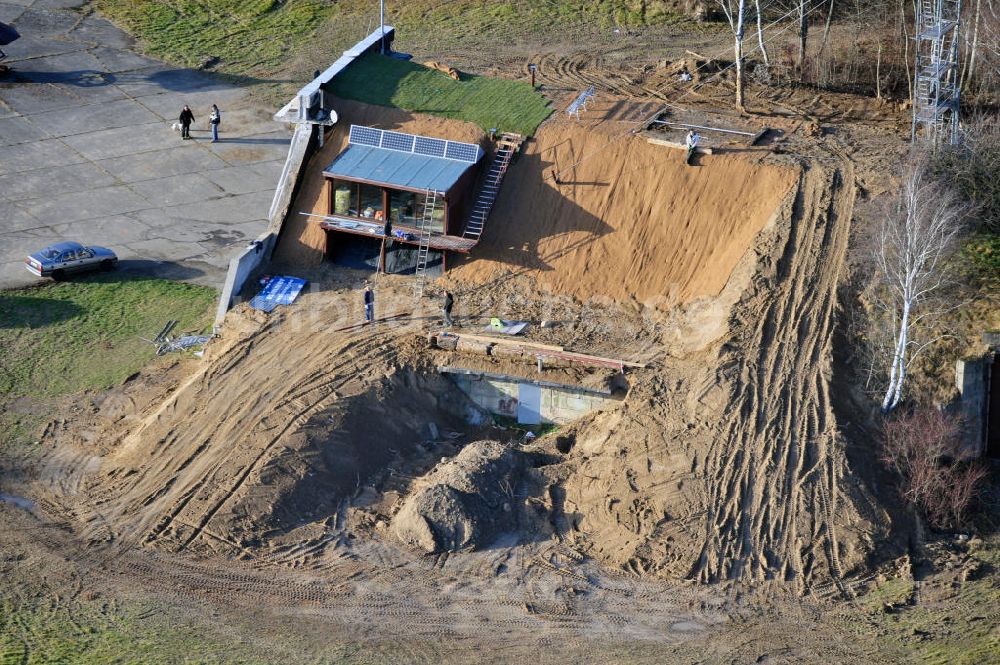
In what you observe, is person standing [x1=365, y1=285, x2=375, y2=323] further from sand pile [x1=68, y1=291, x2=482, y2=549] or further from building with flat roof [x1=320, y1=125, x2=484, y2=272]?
building with flat roof [x1=320, y1=125, x2=484, y2=272]

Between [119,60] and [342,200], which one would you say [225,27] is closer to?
[119,60]

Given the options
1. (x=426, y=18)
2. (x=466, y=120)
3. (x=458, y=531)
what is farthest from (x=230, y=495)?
(x=426, y=18)

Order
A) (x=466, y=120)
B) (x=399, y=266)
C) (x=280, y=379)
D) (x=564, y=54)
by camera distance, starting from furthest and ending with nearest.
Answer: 1. (x=564, y=54)
2. (x=466, y=120)
3. (x=399, y=266)
4. (x=280, y=379)

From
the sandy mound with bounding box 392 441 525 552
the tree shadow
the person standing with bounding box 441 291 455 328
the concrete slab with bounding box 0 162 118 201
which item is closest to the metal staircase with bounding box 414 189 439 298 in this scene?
the person standing with bounding box 441 291 455 328

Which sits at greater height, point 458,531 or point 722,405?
point 722,405

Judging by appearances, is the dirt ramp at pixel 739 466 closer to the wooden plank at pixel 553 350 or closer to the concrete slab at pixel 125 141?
the wooden plank at pixel 553 350

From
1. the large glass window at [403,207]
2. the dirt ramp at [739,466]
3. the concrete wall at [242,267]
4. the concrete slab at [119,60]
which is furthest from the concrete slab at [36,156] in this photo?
the dirt ramp at [739,466]

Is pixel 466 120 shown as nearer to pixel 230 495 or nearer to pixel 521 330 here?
pixel 521 330
